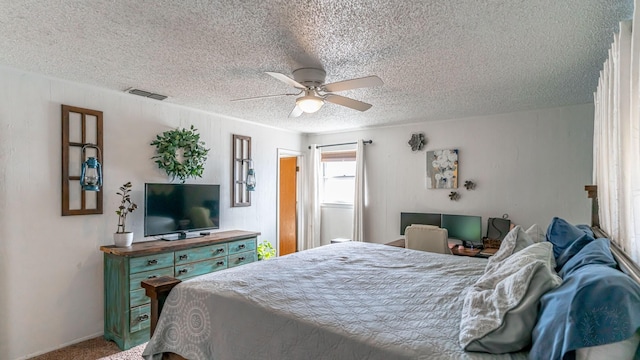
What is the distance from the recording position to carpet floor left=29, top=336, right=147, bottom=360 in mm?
2828

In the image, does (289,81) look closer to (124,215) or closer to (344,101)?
(344,101)

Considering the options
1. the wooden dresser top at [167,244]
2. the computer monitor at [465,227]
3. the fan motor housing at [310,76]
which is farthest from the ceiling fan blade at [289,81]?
the computer monitor at [465,227]

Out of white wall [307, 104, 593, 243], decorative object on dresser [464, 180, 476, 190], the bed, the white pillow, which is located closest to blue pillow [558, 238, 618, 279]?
the bed

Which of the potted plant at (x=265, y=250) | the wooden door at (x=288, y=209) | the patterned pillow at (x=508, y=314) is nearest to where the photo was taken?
the patterned pillow at (x=508, y=314)

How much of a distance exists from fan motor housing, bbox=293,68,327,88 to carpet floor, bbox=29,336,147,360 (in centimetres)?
273

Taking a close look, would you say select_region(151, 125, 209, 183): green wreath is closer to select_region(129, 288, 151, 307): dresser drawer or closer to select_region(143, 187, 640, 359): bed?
select_region(129, 288, 151, 307): dresser drawer

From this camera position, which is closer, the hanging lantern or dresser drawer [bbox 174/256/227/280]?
the hanging lantern

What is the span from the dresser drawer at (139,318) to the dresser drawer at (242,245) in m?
1.08

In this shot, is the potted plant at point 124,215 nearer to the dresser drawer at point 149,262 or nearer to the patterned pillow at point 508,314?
the dresser drawer at point 149,262

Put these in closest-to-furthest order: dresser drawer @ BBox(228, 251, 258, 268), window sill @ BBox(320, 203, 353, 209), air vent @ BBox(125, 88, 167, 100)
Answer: air vent @ BBox(125, 88, 167, 100)
dresser drawer @ BBox(228, 251, 258, 268)
window sill @ BBox(320, 203, 353, 209)

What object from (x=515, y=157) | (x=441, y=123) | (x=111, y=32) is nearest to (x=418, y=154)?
(x=441, y=123)

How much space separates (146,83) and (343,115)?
7.87 ft

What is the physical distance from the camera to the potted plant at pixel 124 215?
3.20 metres

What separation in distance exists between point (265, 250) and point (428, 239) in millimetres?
2432
